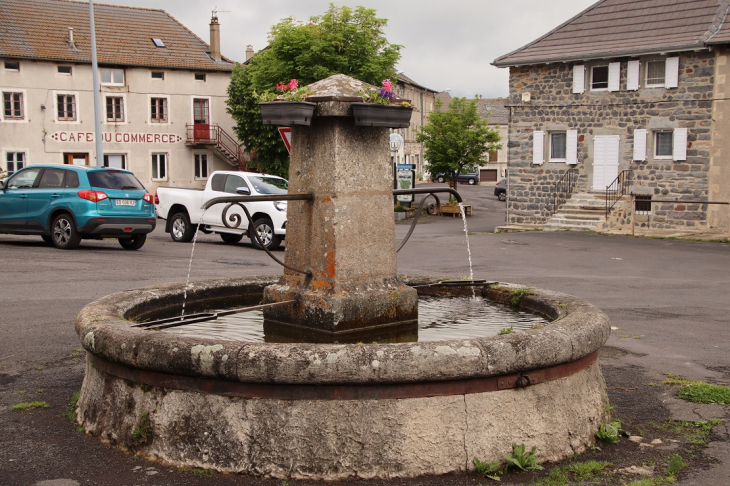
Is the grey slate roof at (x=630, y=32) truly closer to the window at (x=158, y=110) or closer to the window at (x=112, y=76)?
the window at (x=158, y=110)

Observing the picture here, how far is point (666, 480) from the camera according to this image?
13.4 ft

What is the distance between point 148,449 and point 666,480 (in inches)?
110

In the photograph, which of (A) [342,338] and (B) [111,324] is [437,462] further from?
(B) [111,324]

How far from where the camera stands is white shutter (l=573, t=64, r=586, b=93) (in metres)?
27.9

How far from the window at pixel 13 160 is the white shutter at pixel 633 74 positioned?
3059cm

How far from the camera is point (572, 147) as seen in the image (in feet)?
93.1

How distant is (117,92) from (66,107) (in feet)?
9.52

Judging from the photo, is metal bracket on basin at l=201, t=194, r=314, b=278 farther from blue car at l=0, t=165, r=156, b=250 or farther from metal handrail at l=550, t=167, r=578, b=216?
metal handrail at l=550, t=167, r=578, b=216

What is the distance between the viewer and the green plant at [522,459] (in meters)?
4.13

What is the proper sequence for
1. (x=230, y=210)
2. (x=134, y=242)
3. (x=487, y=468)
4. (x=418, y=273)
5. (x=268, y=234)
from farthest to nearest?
(x=230, y=210) < (x=268, y=234) < (x=134, y=242) < (x=418, y=273) < (x=487, y=468)

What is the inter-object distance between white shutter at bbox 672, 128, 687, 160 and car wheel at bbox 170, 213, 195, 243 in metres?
16.6

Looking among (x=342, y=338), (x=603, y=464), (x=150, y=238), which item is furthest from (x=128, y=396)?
(x=150, y=238)

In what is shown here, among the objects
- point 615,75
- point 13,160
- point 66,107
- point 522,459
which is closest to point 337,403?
point 522,459

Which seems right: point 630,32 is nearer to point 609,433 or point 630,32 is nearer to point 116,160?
point 609,433
